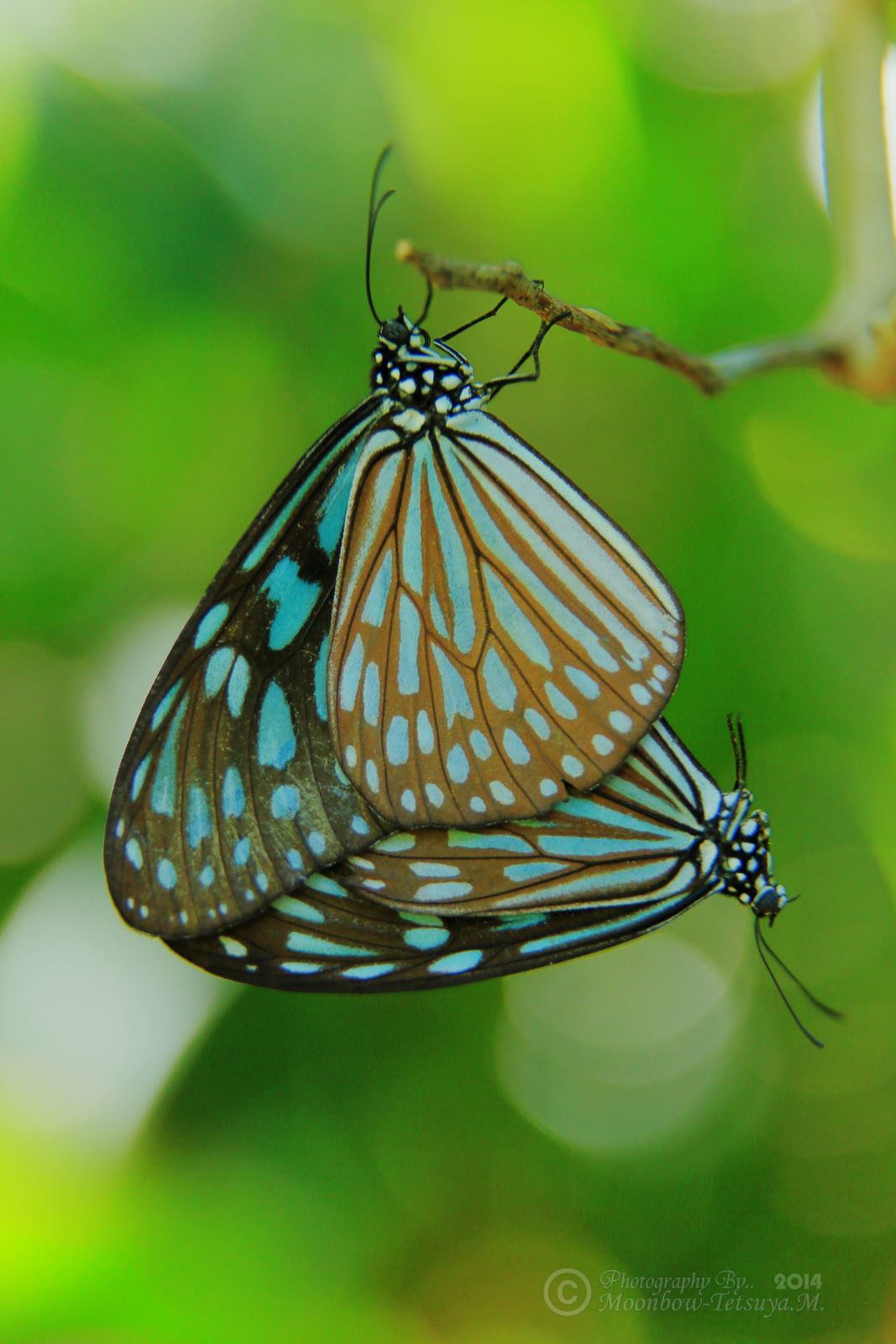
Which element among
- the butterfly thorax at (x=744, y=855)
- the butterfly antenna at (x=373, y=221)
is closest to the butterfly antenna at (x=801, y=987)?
the butterfly thorax at (x=744, y=855)

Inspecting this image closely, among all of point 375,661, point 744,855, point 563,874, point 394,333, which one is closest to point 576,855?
point 563,874

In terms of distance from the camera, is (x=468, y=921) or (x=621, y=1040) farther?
(x=621, y=1040)

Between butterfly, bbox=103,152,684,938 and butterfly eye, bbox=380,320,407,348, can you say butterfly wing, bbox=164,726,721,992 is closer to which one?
butterfly, bbox=103,152,684,938

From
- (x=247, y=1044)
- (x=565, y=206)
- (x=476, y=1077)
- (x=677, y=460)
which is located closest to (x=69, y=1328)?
(x=247, y=1044)

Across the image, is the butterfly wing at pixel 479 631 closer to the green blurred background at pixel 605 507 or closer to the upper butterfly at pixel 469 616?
the upper butterfly at pixel 469 616

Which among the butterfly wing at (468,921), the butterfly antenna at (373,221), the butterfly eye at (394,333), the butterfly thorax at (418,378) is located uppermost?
the butterfly antenna at (373,221)

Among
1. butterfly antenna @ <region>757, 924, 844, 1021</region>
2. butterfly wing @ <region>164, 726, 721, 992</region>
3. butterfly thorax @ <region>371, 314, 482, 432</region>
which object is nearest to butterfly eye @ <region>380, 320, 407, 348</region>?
butterfly thorax @ <region>371, 314, 482, 432</region>

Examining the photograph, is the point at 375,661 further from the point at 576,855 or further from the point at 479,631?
the point at 576,855

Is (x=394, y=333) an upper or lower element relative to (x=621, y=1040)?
upper
